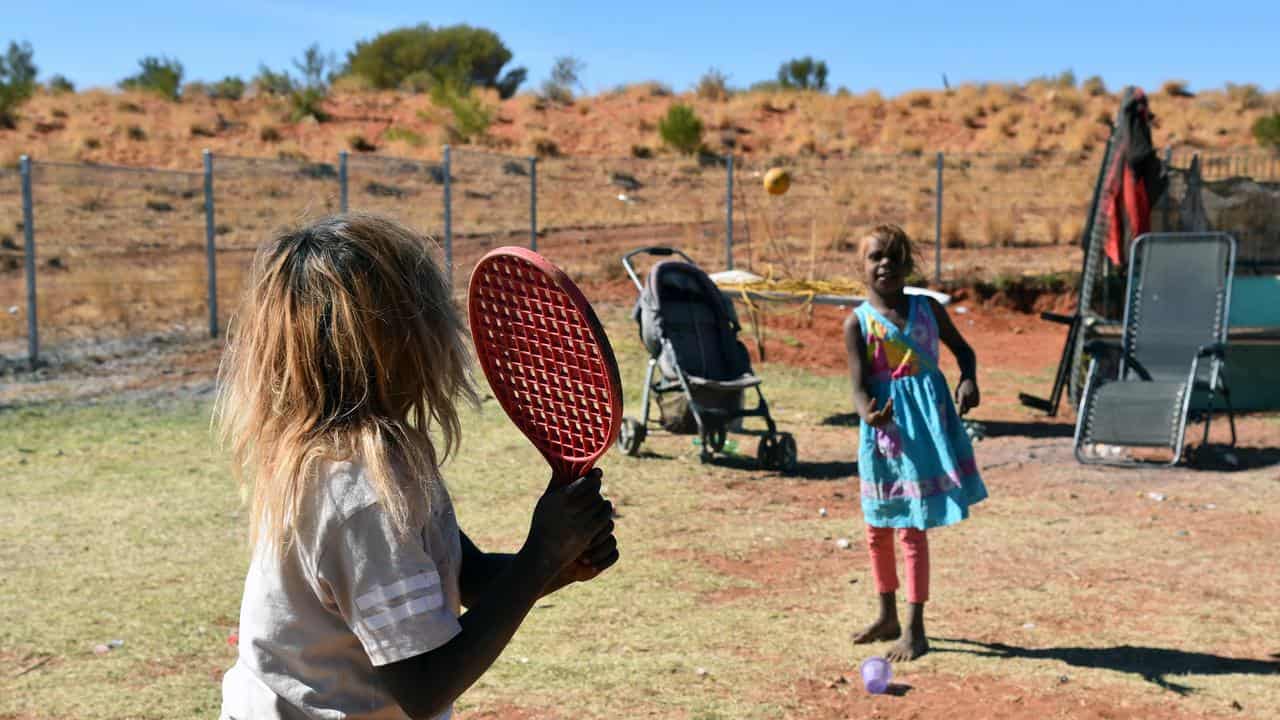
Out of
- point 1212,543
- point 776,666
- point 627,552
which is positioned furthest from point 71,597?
point 1212,543

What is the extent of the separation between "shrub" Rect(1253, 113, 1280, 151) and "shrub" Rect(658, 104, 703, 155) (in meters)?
15.6

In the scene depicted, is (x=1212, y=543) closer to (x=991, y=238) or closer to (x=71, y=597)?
(x=71, y=597)

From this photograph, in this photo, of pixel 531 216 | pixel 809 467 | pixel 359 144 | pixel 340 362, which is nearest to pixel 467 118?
pixel 359 144

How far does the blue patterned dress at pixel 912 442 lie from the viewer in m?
4.93

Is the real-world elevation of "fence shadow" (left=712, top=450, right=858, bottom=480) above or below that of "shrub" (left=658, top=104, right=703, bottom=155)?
below

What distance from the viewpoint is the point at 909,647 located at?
498cm

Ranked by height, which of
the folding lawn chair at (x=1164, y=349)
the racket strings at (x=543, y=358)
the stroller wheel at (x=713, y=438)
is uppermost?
the racket strings at (x=543, y=358)

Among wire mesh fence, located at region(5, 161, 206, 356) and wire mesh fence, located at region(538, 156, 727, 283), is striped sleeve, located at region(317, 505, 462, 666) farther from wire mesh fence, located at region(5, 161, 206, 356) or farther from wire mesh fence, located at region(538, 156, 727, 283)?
wire mesh fence, located at region(538, 156, 727, 283)

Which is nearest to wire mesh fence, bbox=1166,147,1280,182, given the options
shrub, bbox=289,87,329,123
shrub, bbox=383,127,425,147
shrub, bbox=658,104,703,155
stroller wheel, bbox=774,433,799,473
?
stroller wheel, bbox=774,433,799,473

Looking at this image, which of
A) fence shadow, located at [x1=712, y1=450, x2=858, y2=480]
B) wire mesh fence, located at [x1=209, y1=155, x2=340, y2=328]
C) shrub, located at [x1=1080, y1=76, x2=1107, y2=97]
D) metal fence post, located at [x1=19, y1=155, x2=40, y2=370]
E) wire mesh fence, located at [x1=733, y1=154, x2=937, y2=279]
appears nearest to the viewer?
fence shadow, located at [x1=712, y1=450, x2=858, y2=480]

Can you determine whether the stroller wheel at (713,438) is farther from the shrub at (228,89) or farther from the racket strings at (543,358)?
the shrub at (228,89)

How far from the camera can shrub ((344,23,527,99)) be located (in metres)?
58.8

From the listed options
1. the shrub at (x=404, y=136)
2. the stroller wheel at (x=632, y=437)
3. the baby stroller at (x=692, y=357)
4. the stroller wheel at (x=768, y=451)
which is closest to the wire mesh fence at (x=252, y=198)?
the shrub at (x=404, y=136)

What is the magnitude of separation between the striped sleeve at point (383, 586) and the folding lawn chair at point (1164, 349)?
7601mm
